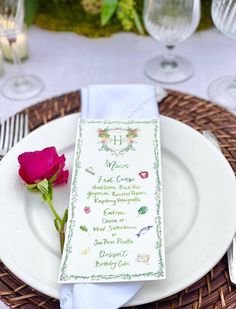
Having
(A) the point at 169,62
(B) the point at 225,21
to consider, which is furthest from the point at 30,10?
(B) the point at 225,21

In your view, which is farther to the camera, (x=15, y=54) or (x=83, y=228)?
(x=15, y=54)

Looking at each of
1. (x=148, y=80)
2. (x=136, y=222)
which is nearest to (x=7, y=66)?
(x=148, y=80)

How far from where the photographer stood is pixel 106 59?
32.7 inches

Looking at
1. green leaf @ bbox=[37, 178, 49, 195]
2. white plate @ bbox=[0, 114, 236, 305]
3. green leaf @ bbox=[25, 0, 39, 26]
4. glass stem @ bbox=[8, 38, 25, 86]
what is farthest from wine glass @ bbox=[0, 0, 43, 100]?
green leaf @ bbox=[37, 178, 49, 195]

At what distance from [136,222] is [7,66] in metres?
0.49

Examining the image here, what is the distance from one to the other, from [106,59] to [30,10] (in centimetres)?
17

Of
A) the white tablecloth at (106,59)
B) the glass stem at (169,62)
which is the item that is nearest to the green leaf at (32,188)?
the white tablecloth at (106,59)

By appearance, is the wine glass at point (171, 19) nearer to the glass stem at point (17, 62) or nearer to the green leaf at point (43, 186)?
the glass stem at point (17, 62)

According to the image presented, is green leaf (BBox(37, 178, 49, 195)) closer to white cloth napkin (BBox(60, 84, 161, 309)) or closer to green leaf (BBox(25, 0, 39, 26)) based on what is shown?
white cloth napkin (BBox(60, 84, 161, 309))

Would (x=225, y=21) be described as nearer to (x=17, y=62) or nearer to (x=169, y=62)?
(x=169, y=62)

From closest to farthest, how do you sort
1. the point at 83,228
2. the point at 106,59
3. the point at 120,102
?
1. the point at 83,228
2. the point at 120,102
3. the point at 106,59

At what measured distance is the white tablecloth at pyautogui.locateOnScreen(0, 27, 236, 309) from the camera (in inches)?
31.0

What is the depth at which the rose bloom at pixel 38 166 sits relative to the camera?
49 centimetres

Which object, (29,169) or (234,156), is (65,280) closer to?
(29,169)
